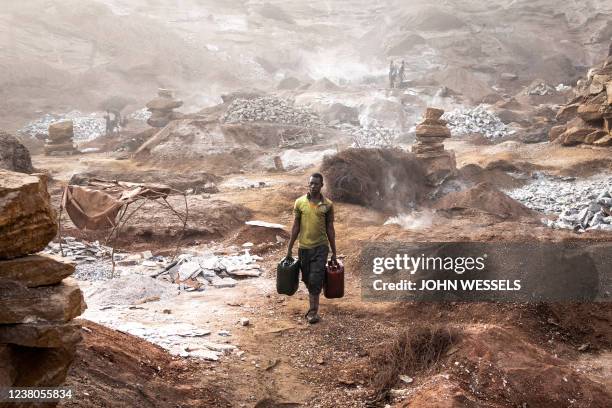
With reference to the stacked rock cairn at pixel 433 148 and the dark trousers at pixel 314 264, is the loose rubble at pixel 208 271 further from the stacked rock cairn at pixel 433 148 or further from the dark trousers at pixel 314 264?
the stacked rock cairn at pixel 433 148

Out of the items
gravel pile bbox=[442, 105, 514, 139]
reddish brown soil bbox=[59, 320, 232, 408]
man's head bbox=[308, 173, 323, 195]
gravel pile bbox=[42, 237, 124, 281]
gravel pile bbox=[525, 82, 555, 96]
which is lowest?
gravel pile bbox=[42, 237, 124, 281]

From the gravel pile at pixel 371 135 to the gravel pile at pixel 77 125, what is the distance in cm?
1162

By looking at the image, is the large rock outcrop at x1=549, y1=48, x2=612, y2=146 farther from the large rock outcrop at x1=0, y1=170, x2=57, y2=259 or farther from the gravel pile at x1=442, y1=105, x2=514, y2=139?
the large rock outcrop at x1=0, y1=170, x2=57, y2=259

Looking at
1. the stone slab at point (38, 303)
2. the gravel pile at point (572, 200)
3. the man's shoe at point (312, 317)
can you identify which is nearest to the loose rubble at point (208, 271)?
the man's shoe at point (312, 317)

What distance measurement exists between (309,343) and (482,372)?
6.20ft

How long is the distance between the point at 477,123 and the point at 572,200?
10.8 meters

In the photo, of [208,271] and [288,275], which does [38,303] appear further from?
[208,271]

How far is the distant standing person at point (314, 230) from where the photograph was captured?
5879mm

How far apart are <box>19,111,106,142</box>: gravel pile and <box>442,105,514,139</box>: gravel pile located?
52.0ft

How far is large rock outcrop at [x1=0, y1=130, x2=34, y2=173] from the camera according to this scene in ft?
42.1

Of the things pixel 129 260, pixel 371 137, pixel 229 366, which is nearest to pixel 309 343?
pixel 229 366

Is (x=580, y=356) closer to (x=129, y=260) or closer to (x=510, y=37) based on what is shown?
(x=129, y=260)

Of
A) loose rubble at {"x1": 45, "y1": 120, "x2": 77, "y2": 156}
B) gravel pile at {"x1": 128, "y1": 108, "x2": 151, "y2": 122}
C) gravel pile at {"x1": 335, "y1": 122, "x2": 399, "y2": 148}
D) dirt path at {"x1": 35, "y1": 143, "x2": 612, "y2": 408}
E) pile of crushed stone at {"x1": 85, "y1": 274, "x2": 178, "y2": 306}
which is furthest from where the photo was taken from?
gravel pile at {"x1": 128, "y1": 108, "x2": 151, "y2": 122}

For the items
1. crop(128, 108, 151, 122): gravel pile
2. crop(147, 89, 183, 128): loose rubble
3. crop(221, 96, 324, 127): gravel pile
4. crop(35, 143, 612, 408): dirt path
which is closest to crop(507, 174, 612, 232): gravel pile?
crop(35, 143, 612, 408): dirt path
